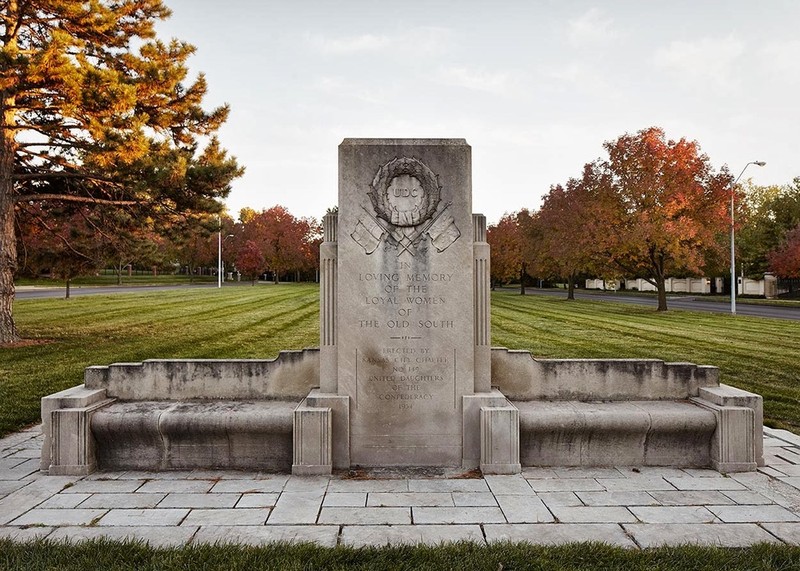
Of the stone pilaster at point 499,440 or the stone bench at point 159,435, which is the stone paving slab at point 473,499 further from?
the stone bench at point 159,435

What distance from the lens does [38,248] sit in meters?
14.8

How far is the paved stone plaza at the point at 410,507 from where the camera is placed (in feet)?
12.0

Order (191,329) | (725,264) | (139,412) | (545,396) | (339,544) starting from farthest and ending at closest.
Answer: (725,264) < (191,329) < (545,396) < (139,412) < (339,544)

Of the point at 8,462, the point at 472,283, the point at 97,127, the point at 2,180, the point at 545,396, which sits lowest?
the point at 8,462

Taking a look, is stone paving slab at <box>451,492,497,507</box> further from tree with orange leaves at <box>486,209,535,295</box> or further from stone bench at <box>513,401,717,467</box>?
tree with orange leaves at <box>486,209,535,295</box>

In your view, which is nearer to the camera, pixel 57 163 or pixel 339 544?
pixel 339 544

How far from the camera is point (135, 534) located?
364 cm

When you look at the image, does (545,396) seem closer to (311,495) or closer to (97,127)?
(311,495)

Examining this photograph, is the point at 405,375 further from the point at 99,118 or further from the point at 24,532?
the point at 99,118

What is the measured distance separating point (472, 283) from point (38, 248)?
15.2 m

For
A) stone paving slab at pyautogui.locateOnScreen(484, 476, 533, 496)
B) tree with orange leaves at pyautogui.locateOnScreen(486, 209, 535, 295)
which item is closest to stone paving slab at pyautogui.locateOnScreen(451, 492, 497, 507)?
stone paving slab at pyautogui.locateOnScreen(484, 476, 533, 496)

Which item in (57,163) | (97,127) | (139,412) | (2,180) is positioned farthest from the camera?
(57,163)

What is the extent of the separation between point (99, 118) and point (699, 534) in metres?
13.3

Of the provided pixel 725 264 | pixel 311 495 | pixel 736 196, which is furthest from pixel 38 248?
pixel 725 264
